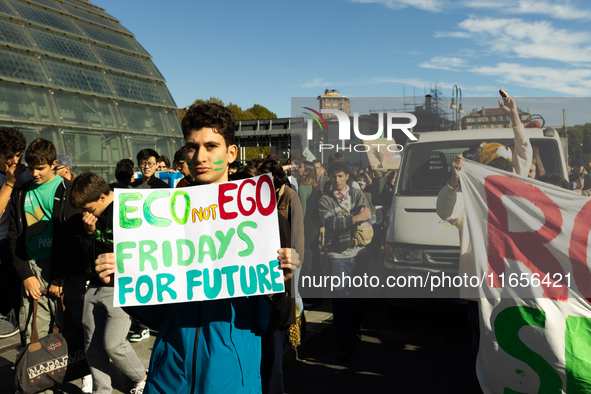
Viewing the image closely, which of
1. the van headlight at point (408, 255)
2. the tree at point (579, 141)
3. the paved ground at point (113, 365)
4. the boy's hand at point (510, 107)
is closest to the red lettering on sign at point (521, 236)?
the tree at point (579, 141)

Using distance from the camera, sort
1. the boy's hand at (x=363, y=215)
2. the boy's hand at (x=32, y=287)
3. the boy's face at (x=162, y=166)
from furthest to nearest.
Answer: the boy's face at (x=162, y=166)
the boy's hand at (x=363, y=215)
the boy's hand at (x=32, y=287)

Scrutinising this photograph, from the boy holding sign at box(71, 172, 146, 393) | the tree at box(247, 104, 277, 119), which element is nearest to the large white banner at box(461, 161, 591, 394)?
the boy holding sign at box(71, 172, 146, 393)

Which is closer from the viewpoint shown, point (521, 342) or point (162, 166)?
point (521, 342)

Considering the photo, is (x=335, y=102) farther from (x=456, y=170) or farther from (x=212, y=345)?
(x=212, y=345)

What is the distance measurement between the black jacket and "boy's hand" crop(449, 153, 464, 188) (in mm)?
3346

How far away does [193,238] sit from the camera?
1.98m

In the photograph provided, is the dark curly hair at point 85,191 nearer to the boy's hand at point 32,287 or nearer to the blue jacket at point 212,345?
the boy's hand at point 32,287

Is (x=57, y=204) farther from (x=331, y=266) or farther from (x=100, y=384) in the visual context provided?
(x=331, y=266)

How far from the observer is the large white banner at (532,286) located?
3264mm

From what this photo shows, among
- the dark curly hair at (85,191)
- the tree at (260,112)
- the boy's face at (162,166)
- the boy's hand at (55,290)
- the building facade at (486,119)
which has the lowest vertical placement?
Result: the boy's hand at (55,290)

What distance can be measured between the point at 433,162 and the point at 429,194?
36cm

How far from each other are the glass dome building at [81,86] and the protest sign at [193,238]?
14.2 meters

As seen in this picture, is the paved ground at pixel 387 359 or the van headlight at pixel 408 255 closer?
the paved ground at pixel 387 359

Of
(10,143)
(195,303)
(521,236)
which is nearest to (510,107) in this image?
(521,236)
